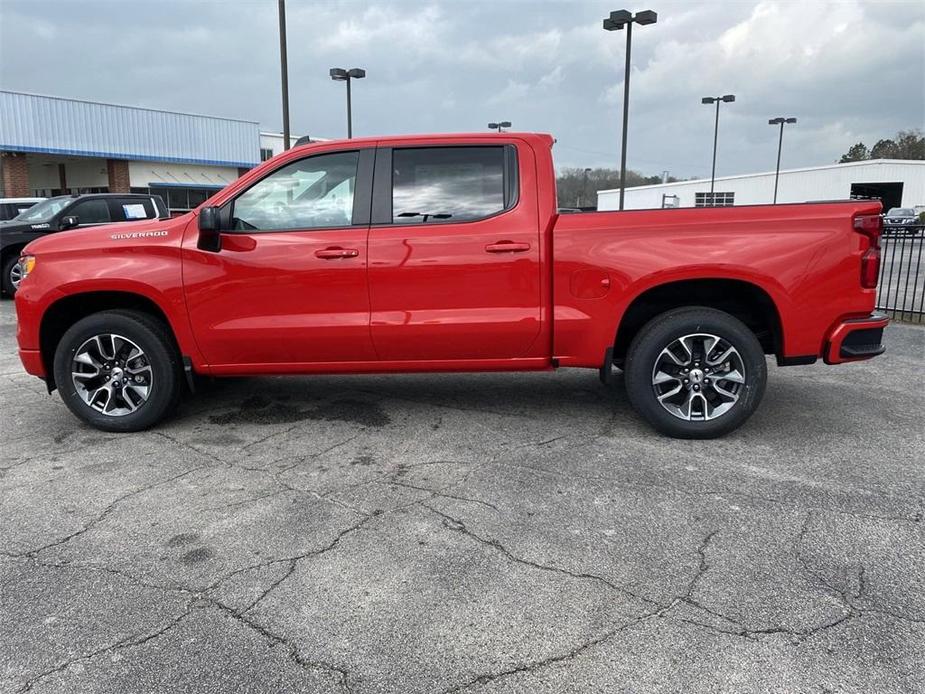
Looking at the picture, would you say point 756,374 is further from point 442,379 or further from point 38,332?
point 38,332

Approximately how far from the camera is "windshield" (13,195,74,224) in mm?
12562

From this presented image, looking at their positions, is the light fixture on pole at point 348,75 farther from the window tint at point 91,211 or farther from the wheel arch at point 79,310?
the wheel arch at point 79,310

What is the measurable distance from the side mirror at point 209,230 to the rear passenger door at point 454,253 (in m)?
1.00

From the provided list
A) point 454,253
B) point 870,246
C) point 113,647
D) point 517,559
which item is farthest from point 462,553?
point 870,246

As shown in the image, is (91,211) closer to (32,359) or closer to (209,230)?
(32,359)

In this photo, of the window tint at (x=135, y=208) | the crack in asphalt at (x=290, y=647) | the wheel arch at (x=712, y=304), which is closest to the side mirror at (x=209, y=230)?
the crack in asphalt at (x=290, y=647)

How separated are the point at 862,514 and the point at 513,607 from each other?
2006 millimetres

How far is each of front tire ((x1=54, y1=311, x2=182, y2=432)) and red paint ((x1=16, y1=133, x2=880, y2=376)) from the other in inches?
7.5

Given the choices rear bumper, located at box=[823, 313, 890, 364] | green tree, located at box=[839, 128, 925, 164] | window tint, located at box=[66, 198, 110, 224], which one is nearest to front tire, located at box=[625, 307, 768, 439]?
rear bumper, located at box=[823, 313, 890, 364]

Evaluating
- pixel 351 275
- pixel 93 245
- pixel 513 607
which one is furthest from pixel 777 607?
pixel 93 245

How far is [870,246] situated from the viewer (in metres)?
4.43

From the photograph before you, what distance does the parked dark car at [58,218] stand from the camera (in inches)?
484

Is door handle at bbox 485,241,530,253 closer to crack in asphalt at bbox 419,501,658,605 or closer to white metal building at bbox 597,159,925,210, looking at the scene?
crack in asphalt at bbox 419,501,658,605

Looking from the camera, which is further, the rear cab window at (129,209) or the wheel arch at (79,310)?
the rear cab window at (129,209)
